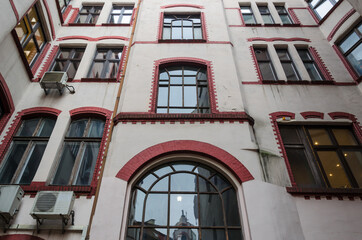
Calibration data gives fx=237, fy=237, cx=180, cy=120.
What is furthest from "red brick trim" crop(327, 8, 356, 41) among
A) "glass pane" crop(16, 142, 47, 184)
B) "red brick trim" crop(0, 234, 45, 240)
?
"red brick trim" crop(0, 234, 45, 240)

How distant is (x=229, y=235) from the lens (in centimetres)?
598

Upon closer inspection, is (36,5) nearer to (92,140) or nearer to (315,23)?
(92,140)

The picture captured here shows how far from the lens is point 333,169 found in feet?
23.8

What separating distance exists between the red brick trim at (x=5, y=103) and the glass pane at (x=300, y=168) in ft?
31.3

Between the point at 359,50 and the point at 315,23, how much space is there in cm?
349

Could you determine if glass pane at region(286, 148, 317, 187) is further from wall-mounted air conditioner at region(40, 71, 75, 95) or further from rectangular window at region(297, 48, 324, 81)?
wall-mounted air conditioner at region(40, 71, 75, 95)

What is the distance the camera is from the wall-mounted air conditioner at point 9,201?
5.86 metres

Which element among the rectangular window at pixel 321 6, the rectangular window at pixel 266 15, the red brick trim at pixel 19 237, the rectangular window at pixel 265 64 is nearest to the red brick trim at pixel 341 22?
the rectangular window at pixel 321 6

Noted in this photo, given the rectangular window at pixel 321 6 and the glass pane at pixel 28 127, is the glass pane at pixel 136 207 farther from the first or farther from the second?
the rectangular window at pixel 321 6

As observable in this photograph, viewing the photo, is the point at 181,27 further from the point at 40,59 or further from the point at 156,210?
the point at 156,210

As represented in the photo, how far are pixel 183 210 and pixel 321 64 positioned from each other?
28.5 feet

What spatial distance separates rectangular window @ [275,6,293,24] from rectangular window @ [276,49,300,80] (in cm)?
284

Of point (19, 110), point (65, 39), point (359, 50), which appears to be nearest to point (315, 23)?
point (359, 50)

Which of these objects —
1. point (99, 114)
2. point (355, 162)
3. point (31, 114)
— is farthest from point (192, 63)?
point (355, 162)
